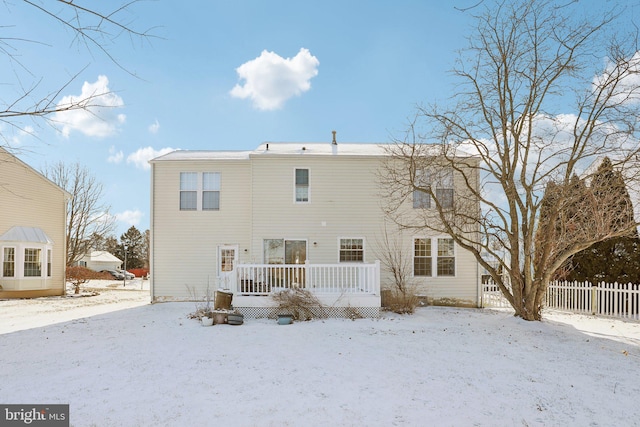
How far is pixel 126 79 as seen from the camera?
155 inches

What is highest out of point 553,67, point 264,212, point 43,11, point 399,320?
point 553,67

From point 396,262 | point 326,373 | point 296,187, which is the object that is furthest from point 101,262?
point 326,373

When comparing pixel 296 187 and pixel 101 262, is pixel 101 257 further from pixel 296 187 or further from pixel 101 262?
pixel 296 187

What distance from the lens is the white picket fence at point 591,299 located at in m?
13.2

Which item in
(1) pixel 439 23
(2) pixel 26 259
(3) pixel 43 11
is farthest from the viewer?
(2) pixel 26 259

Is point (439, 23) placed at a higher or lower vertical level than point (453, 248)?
higher

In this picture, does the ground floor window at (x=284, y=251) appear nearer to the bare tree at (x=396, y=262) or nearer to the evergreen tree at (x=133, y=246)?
the bare tree at (x=396, y=262)

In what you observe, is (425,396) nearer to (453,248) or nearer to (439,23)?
(439,23)

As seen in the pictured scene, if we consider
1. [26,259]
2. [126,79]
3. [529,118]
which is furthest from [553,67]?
[26,259]

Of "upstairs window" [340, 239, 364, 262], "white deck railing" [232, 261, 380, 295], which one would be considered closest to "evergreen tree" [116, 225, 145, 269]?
"upstairs window" [340, 239, 364, 262]

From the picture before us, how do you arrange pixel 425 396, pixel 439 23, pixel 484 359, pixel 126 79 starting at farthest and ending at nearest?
1. pixel 484 359
2. pixel 439 23
3. pixel 425 396
4. pixel 126 79

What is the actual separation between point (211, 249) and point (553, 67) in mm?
12731

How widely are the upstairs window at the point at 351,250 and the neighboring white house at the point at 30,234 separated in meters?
14.5

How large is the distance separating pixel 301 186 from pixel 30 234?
13.9 m
